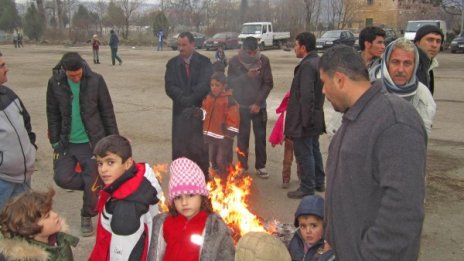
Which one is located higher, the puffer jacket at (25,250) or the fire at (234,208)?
the puffer jacket at (25,250)

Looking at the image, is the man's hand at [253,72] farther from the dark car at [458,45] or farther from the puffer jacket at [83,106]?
the dark car at [458,45]

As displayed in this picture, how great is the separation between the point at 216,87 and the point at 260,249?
12.6 feet

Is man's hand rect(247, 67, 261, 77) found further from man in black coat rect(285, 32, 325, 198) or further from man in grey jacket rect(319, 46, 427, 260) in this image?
man in grey jacket rect(319, 46, 427, 260)

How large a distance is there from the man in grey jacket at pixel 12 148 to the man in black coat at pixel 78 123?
0.67 meters

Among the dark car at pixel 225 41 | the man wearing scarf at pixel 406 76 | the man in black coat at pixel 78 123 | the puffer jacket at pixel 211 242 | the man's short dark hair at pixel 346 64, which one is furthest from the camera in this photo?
the dark car at pixel 225 41

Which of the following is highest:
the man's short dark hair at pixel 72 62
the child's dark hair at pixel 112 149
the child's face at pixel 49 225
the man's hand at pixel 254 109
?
the man's short dark hair at pixel 72 62

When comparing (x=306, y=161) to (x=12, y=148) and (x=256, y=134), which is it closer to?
(x=256, y=134)

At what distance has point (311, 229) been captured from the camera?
325 centimetres

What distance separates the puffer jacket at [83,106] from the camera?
14.6 ft

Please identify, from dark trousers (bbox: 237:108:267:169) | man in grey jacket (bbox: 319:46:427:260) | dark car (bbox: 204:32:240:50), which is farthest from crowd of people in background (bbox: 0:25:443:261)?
dark car (bbox: 204:32:240:50)

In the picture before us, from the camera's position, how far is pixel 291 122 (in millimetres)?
5520

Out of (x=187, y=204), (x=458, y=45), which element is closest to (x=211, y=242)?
(x=187, y=204)

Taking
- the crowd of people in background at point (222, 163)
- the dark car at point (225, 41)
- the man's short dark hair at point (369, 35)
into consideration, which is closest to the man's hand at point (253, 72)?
the crowd of people in background at point (222, 163)

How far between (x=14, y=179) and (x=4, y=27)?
6506cm
